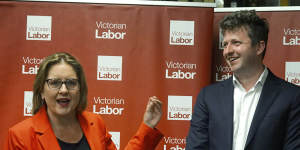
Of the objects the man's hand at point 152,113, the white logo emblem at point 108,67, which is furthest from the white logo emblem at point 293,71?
the man's hand at point 152,113

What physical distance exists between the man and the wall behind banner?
37.4 inches

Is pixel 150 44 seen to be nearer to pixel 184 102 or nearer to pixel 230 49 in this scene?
pixel 184 102

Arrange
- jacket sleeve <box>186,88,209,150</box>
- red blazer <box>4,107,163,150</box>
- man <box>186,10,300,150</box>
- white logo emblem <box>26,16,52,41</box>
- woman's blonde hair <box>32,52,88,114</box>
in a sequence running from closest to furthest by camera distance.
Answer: red blazer <box>4,107,163,150</box>
woman's blonde hair <box>32,52,88,114</box>
man <box>186,10,300,150</box>
jacket sleeve <box>186,88,209,150</box>
white logo emblem <box>26,16,52,41</box>

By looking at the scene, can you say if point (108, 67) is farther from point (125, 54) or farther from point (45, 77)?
point (45, 77)

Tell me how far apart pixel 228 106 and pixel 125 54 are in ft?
4.70

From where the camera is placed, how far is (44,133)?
7.26 ft

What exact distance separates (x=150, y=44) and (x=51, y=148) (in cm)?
185

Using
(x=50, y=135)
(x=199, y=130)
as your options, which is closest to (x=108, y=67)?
(x=199, y=130)

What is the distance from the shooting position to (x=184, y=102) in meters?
3.79

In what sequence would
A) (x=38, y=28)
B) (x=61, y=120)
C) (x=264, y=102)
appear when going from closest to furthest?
(x=61, y=120) → (x=264, y=102) → (x=38, y=28)

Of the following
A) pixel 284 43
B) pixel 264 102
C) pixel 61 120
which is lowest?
pixel 61 120

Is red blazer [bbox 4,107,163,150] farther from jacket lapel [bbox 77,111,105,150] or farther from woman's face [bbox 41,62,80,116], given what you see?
woman's face [bbox 41,62,80,116]

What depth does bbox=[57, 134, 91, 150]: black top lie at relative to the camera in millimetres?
2246

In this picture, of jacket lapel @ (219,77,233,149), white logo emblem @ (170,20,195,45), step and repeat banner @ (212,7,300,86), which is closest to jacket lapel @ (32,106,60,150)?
Answer: jacket lapel @ (219,77,233,149)
